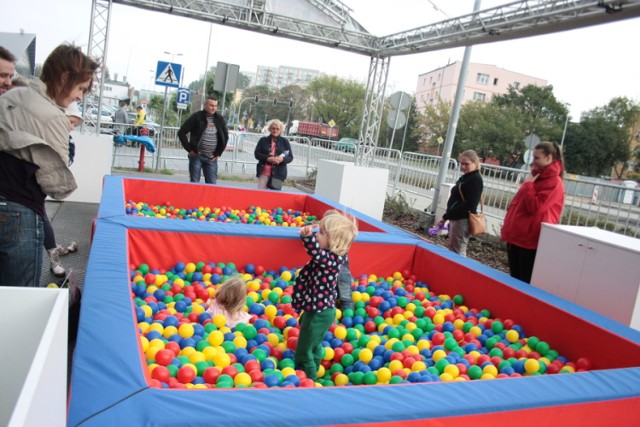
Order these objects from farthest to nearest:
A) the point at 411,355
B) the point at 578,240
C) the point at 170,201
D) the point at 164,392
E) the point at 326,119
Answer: the point at 326,119 → the point at 170,201 → the point at 578,240 → the point at 411,355 → the point at 164,392

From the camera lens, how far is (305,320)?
319cm

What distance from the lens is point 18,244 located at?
7.99 ft

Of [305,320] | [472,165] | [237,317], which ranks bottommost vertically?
[237,317]

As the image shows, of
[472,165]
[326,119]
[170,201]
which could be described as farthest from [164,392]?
[326,119]

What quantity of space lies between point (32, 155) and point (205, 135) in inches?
209

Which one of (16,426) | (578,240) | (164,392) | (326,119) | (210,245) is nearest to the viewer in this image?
(16,426)

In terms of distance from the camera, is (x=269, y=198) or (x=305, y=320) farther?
(x=269, y=198)

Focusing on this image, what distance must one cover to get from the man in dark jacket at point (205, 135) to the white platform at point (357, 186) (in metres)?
2.58

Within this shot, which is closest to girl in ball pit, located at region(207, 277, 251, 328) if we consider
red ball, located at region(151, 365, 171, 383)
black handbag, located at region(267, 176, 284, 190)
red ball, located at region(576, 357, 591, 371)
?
red ball, located at region(151, 365, 171, 383)

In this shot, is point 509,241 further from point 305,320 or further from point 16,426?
point 16,426

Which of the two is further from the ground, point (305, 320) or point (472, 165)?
point (472, 165)

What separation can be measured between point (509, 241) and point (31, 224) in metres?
4.30

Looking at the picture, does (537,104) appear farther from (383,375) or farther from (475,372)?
(383,375)

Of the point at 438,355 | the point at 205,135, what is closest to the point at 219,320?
the point at 438,355
